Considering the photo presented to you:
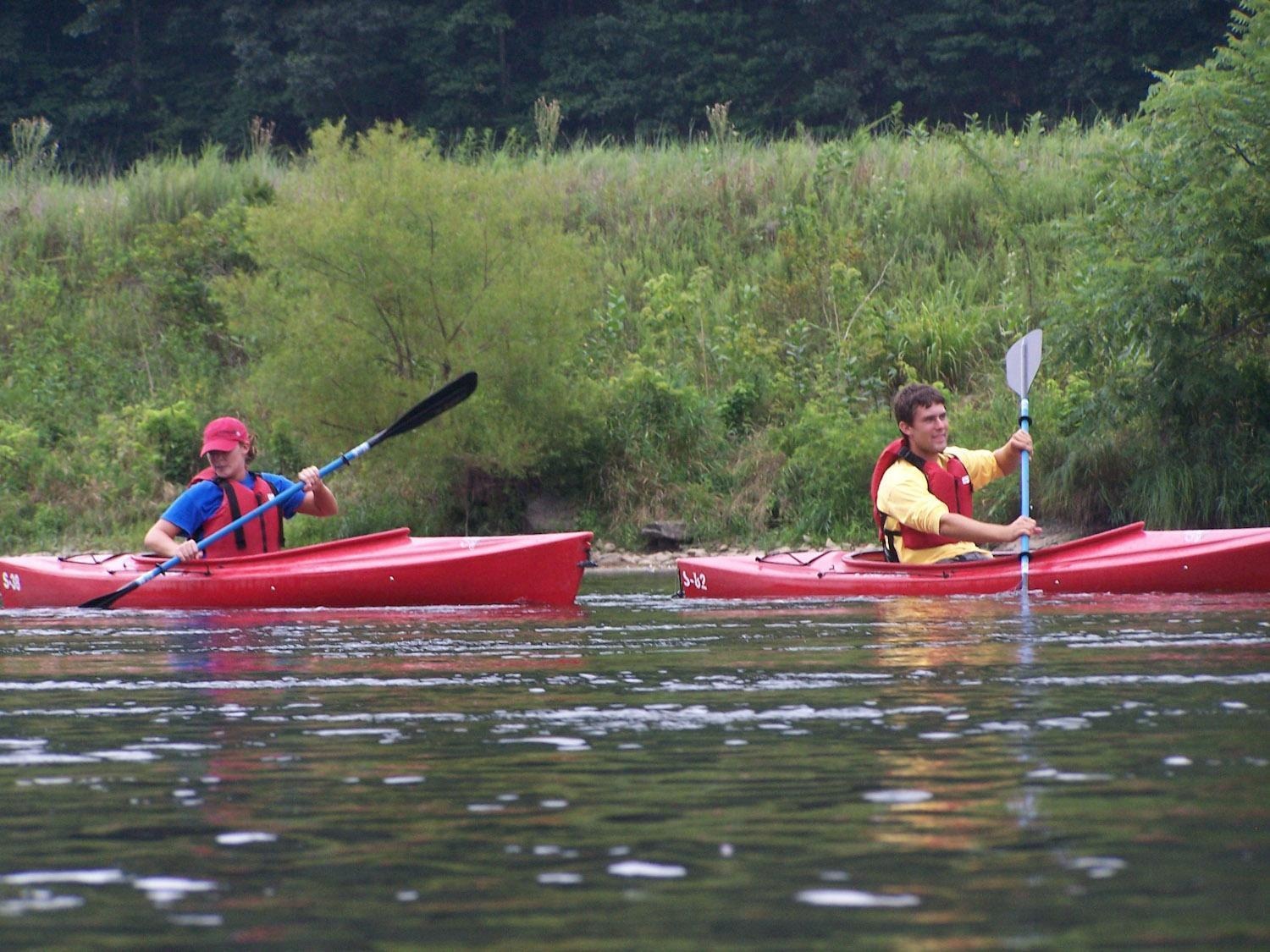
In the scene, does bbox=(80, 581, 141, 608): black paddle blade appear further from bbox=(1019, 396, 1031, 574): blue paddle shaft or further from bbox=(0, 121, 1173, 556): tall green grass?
bbox=(0, 121, 1173, 556): tall green grass

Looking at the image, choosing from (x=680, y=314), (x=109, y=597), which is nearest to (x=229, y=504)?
(x=109, y=597)

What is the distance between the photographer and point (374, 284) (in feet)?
47.7

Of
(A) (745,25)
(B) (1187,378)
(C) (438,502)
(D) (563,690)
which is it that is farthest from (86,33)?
(D) (563,690)

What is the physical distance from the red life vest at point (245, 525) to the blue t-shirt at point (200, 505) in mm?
21

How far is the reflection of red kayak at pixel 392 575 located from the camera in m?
9.03

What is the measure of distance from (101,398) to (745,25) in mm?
12619

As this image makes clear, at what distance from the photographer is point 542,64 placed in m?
28.7

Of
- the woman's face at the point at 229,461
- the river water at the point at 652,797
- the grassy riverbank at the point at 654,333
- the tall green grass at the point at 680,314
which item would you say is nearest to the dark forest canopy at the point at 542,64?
the tall green grass at the point at 680,314

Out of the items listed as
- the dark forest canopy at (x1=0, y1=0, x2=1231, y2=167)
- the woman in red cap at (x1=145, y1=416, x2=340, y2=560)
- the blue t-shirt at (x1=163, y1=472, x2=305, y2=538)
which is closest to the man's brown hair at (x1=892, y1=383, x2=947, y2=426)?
the woman in red cap at (x1=145, y1=416, x2=340, y2=560)

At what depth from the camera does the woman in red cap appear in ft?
30.5

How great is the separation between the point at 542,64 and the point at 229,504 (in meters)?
20.2

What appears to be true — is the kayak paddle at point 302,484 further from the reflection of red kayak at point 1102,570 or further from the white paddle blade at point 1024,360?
the white paddle blade at point 1024,360

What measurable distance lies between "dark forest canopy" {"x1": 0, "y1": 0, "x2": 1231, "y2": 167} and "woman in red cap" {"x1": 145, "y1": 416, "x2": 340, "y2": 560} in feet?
59.0

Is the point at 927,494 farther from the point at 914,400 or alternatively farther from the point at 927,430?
the point at 914,400
